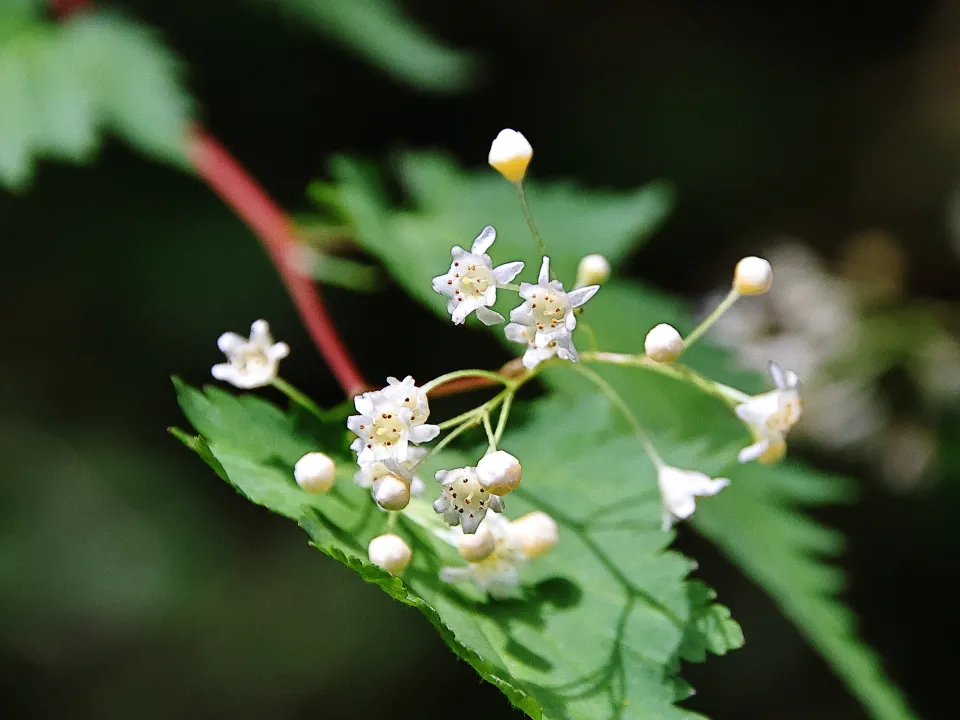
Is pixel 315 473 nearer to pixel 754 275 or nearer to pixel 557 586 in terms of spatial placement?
pixel 557 586

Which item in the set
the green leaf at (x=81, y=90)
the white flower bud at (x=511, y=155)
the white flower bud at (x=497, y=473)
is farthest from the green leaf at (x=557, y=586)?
the green leaf at (x=81, y=90)

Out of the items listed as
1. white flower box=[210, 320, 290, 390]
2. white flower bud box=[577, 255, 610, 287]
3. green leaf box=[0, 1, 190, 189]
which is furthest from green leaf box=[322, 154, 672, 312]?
white flower box=[210, 320, 290, 390]

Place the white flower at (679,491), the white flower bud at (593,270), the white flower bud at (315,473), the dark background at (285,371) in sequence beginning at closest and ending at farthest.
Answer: the white flower bud at (315,473) < the white flower at (679,491) < the white flower bud at (593,270) < the dark background at (285,371)

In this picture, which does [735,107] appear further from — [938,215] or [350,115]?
[350,115]

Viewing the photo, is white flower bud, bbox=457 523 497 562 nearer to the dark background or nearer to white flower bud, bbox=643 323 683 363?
white flower bud, bbox=643 323 683 363

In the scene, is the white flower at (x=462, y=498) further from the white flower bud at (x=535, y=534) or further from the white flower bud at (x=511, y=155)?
the white flower bud at (x=511, y=155)

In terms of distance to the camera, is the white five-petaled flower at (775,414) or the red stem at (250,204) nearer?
the white five-petaled flower at (775,414)
